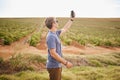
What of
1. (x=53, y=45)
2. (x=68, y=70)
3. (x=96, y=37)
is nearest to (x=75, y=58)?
(x=68, y=70)

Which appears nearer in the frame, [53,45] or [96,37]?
[53,45]

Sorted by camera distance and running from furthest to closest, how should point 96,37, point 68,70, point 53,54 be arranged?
point 96,37 < point 68,70 < point 53,54

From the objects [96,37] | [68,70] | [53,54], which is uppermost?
[53,54]

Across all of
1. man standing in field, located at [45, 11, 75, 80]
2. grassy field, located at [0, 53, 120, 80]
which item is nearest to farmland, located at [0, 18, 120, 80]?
grassy field, located at [0, 53, 120, 80]

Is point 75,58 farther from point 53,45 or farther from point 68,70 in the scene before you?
point 53,45

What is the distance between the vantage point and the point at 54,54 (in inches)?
111

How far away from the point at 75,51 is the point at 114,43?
5.77 feet

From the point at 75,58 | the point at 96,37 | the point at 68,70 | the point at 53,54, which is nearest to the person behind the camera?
the point at 53,54

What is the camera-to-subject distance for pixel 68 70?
631cm

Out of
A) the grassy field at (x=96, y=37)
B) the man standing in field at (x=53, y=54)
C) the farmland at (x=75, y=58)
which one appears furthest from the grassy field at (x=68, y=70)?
the man standing in field at (x=53, y=54)

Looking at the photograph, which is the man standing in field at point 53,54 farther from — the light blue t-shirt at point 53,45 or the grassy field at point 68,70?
the grassy field at point 68,70

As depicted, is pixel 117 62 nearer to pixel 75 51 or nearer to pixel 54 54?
pixel 75 51
